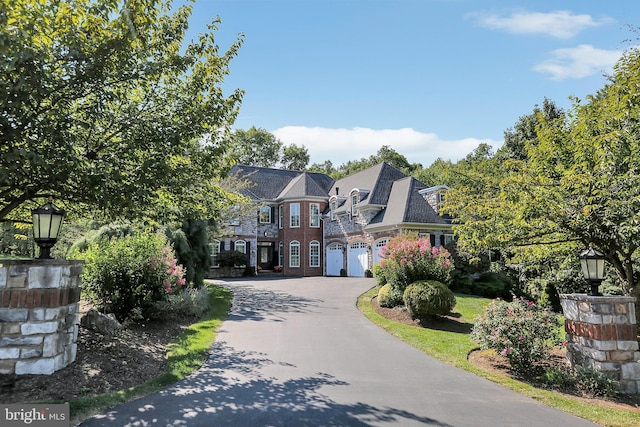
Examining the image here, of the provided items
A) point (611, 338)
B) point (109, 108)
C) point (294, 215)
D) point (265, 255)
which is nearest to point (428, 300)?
point (611, 338)

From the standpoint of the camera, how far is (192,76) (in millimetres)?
7312

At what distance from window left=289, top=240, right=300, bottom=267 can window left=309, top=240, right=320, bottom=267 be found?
2.96ft

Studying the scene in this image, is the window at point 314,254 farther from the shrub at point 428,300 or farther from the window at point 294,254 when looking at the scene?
the shrub at point 428,300

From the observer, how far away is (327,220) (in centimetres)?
2906

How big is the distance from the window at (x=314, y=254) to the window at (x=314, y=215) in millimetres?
1302

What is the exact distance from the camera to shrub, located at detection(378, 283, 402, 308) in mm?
13320

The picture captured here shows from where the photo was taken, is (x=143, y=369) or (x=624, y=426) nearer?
(x=624, y=426)

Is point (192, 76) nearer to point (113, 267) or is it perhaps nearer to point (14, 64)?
point (14, 64)

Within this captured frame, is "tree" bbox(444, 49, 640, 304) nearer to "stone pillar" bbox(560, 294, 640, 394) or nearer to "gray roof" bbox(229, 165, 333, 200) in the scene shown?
"stone pillar" bbox(560, 294, 640, 394)

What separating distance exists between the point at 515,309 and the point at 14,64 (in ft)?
27.5

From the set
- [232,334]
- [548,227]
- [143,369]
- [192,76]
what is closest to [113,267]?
[232,334]

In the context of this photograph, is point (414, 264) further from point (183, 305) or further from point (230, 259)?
point (230, 259)

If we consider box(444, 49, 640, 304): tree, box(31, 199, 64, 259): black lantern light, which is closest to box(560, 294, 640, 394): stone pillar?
box(444, 49, 640, 304): tree

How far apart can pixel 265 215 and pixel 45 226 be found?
2498cm
